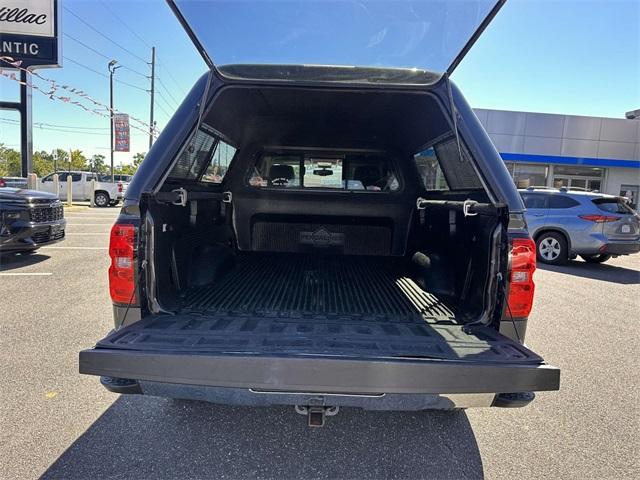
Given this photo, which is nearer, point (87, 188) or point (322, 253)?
point (322, 253)

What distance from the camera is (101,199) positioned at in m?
22.9

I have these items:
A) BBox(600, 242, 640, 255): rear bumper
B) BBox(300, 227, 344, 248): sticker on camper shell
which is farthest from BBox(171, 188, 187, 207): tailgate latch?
BBox(600, 242, 640, 255): rear bumper

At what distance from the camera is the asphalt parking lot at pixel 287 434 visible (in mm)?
2377

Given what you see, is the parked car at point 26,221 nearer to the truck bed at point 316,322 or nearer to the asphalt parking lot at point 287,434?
the asphalt parking lot at point 287,434

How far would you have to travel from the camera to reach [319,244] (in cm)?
477

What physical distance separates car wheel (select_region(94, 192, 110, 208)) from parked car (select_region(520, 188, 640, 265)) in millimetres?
20813

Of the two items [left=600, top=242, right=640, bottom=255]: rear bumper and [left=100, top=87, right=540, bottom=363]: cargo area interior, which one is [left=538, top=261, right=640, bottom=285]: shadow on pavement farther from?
[left=100, top=87, right=540, bottom=363]: cargo area interior

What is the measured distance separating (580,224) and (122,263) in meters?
9.48

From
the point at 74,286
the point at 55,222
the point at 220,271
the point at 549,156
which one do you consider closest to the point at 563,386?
the point at 220,271

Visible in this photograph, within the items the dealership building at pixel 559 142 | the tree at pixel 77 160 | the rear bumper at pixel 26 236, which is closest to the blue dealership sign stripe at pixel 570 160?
the dealership building at pixel 559 142

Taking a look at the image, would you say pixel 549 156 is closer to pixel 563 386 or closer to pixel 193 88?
pixel 563 386

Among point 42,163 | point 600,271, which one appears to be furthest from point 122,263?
point 42,163

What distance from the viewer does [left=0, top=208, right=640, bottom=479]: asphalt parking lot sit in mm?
2377

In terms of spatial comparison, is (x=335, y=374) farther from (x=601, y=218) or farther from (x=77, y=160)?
(x=77, y=160)
